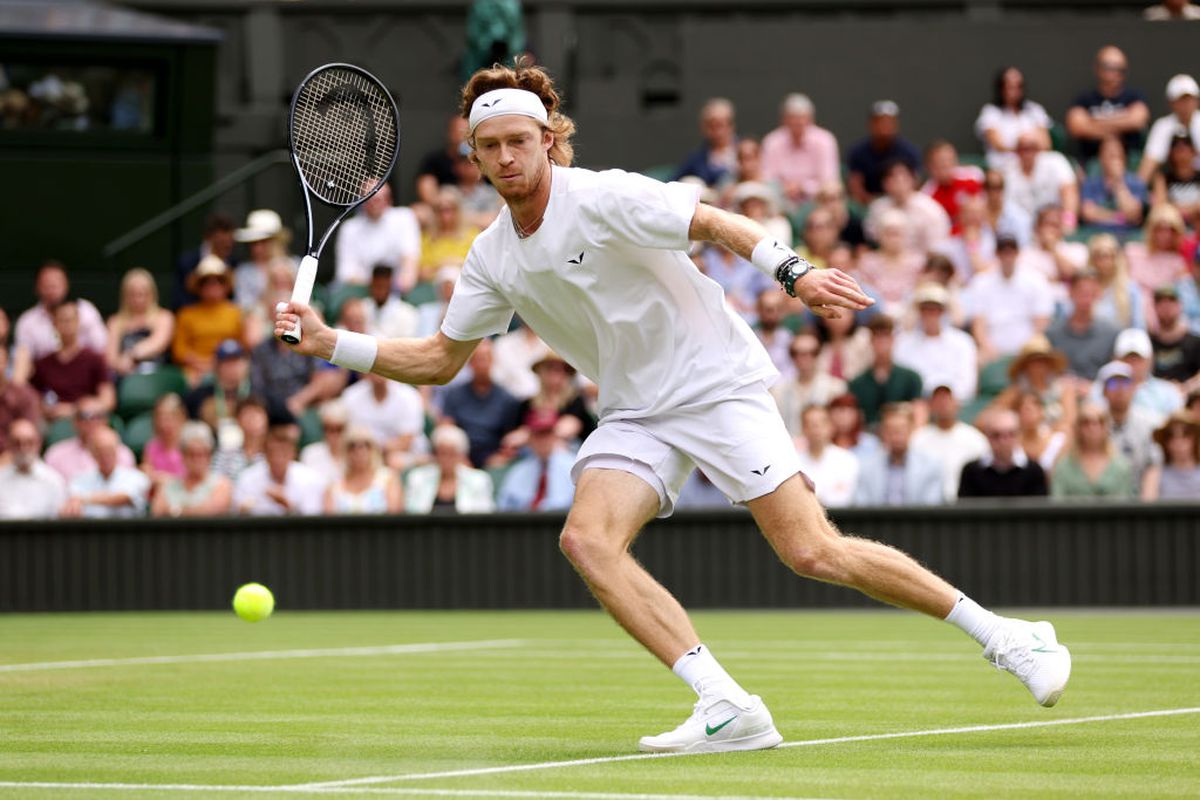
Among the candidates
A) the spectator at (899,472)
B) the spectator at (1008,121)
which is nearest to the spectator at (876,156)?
the spectator at (1008,121)

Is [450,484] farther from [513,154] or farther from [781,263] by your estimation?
[781,263]

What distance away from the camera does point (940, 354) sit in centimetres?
1598

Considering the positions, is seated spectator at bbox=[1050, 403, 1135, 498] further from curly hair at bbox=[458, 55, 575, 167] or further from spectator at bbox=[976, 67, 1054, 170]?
curly hair at bbox=[458, 55, 575, 167]

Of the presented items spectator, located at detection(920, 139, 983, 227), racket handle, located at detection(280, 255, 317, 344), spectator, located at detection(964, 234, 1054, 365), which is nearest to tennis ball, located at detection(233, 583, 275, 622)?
racket handle, located at detection(280, 255, 317, 344)

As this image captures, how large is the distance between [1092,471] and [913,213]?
355 centimetres

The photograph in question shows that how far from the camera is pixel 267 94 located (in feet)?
70.3

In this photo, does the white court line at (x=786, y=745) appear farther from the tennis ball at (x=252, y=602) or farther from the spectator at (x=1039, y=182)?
the spectator at (x=1039, y=182)

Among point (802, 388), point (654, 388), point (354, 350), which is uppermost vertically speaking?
point (802, 388)

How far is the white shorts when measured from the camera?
6.68m

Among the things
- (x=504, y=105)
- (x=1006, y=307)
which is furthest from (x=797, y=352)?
(x=504, y=105)

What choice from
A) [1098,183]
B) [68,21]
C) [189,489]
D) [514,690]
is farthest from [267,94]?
[514,690]

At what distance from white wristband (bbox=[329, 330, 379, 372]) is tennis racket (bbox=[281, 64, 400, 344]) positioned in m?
0.86

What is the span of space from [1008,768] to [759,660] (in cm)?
455

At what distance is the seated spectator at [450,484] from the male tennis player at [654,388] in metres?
8.39
